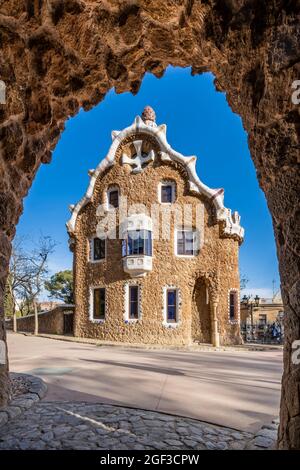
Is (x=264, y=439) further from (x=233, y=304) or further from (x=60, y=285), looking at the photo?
(x=60, y=285)

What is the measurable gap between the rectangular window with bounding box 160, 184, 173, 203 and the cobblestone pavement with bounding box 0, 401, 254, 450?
46.9ft

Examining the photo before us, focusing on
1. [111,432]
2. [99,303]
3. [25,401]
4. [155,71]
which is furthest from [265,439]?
[99,303]

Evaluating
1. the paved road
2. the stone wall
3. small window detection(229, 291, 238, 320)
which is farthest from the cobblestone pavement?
the stone wall

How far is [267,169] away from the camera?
2.91m

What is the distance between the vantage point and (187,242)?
17625mm

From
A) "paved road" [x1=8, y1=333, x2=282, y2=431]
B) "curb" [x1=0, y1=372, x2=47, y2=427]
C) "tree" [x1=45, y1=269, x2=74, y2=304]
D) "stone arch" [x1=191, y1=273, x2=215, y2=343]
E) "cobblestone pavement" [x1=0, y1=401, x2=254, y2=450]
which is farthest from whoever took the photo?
"tree" [x1=45, y1=269, x2=74, y2=304]

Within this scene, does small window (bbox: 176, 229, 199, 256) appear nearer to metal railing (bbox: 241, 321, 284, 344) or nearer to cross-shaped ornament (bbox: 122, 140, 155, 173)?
cross-shaped ornament (bbox: 122, 140, 155, 173)

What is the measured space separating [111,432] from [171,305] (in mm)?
13663

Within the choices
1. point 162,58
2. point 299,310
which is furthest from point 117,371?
point 162,58

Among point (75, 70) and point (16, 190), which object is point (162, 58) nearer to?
point (75, 70)

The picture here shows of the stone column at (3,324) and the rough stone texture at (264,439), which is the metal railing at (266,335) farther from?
the stone column at (3,324)

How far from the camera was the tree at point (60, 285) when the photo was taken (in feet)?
107

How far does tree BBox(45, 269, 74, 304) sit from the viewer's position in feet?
107

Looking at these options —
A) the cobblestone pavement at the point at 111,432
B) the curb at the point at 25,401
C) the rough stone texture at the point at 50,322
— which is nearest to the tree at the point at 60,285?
the rough stone texture at the point at 50,322
